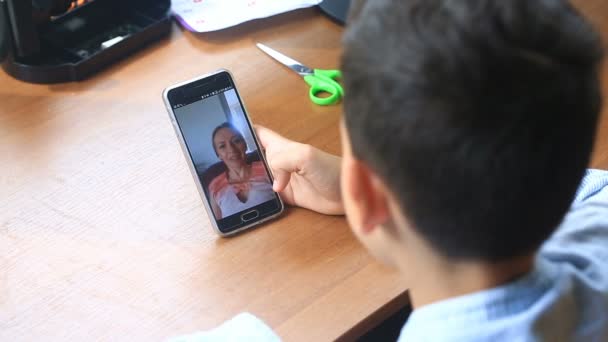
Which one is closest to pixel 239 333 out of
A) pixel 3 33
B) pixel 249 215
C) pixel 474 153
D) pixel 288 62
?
pixel 249 215

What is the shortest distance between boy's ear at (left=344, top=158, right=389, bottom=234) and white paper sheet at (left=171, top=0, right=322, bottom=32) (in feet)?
1.80

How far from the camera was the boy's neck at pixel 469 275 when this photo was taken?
56cm

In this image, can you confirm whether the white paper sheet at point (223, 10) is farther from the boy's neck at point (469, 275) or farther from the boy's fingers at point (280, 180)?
the boy's neck at point (469, 275)

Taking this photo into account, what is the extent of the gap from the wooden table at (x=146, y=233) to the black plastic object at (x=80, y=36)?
0.02 metres

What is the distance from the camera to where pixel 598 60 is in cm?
50

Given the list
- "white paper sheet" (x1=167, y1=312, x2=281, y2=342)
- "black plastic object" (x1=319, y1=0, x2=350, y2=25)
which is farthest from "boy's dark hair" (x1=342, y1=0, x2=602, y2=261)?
"black plastic object" (x1=319, y1=0, x2=350, y2=25)

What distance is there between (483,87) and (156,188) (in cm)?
49

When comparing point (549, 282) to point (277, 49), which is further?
point (277, 49)

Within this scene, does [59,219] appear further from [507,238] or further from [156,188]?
[507,238]

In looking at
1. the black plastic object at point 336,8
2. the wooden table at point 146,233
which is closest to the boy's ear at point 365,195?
the wooden table at point 146,233

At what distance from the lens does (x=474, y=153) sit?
1.55ft

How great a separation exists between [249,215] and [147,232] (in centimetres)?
11

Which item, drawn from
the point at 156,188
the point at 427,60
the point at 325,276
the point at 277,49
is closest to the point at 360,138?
the point at 427,60

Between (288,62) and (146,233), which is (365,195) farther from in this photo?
(288,62)
